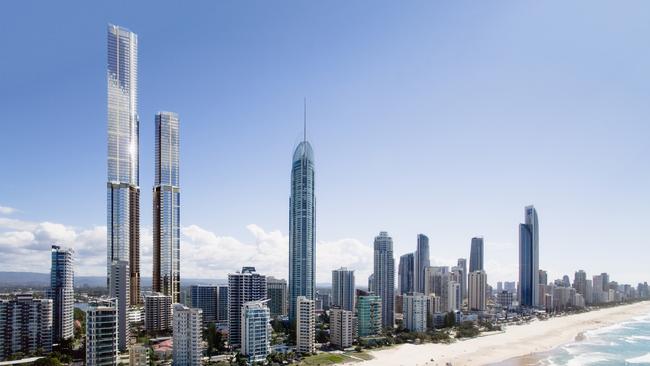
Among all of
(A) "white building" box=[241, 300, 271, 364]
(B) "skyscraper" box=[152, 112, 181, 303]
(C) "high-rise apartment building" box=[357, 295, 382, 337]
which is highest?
(B) "skyscraper" box=[152, 112, 181, 303]

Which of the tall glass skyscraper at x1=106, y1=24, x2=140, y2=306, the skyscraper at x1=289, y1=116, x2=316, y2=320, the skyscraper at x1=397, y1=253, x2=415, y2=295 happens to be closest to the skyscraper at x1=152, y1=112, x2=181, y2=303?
the tall glass skyscraper at x1=106, y1=24, x2=140, y2=306

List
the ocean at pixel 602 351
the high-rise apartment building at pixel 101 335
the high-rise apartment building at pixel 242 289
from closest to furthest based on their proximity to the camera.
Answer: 1. the high-rise apartment building at pixel 101 335
2. the ocean at pixel 602 351
3. the high-rise apartment building at pixel 242 289

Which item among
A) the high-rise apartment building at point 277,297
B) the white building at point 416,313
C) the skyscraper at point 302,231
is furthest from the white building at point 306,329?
the high-rise apartment building at point 277,297

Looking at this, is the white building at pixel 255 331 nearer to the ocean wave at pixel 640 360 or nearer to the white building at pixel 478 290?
the ocean wave at pixel 640 360

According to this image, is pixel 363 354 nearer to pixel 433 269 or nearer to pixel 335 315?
pixel 335 315

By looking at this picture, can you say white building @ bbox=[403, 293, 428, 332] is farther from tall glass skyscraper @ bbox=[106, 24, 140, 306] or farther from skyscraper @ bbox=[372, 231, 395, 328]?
tall glass skyscraper @ bbox=[106, 24, 140, 306]

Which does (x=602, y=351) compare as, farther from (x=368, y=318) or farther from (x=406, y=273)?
(x=406, y=273)
